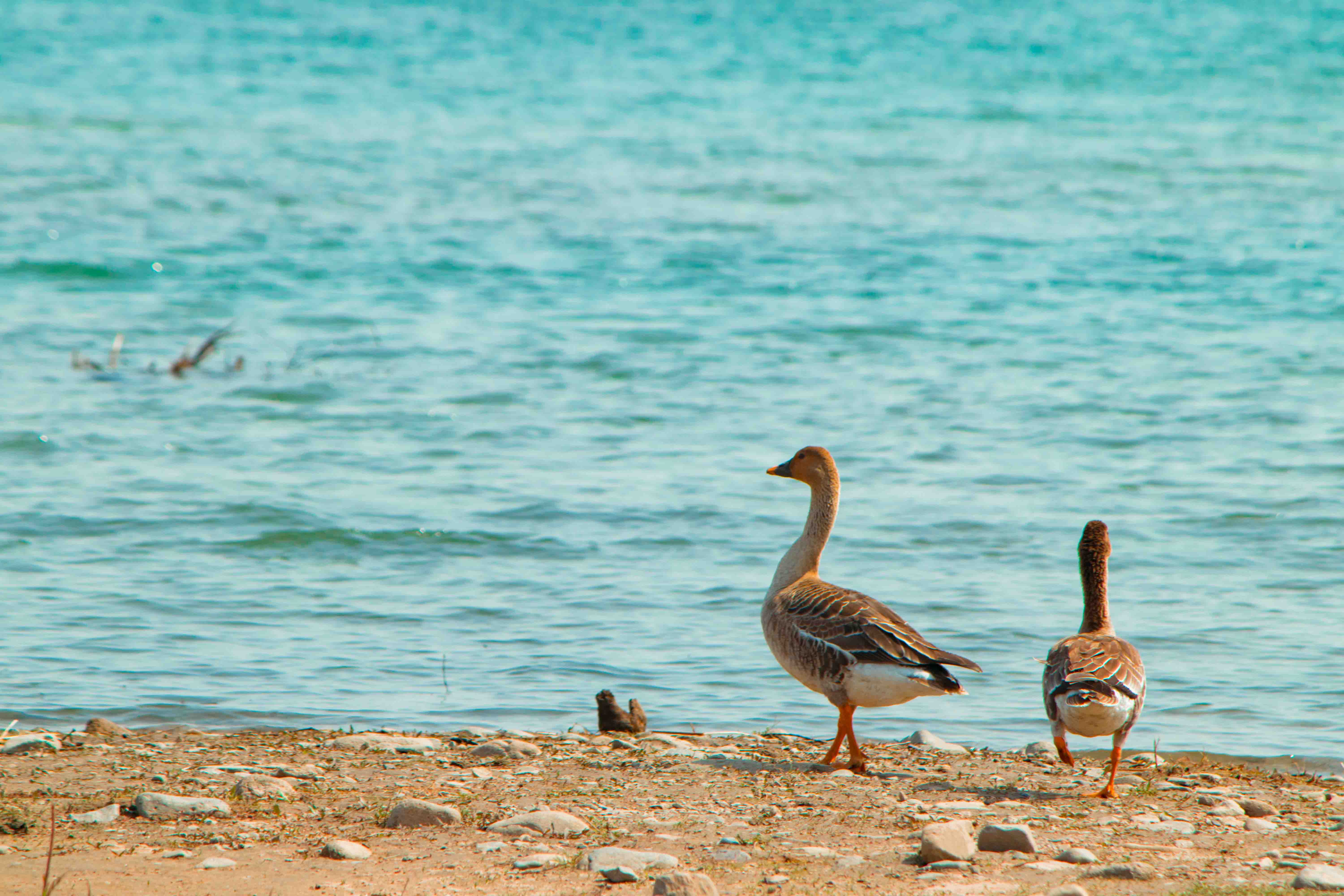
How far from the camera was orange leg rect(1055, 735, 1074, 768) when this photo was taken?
6.83 metres

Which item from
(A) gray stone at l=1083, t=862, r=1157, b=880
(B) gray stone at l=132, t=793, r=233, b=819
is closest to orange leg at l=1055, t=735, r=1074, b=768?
(A) gray stone at l=1083, t=862, r=1157, b=880

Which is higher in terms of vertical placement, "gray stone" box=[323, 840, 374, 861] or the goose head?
the goose head

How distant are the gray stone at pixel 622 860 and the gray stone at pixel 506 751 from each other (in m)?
1.67

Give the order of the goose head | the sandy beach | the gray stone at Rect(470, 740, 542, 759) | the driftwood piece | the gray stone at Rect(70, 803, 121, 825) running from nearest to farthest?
1. the sandy beach
2. the gray stone at Rect(70, 803, 121, 825)
3. the gray stone at Rect(470, 740, 542, 759)
4. the driftwood piece
5. the goose head

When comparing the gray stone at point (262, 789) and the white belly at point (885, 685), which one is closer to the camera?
the gray stone at point (262, 789)

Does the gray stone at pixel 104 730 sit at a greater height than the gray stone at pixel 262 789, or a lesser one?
lesser

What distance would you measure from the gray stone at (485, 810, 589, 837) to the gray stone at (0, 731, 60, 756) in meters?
2.45

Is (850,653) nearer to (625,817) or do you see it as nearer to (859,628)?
(859,628)

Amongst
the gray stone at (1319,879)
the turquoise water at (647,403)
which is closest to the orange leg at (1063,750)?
the turquoise water at (647,403)

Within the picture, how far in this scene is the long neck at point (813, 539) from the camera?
319 inches

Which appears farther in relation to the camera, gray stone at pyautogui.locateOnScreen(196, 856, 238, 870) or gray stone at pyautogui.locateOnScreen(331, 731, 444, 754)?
gray stone at pyautogui.locateOnScreen(331, 731, 444, 754)

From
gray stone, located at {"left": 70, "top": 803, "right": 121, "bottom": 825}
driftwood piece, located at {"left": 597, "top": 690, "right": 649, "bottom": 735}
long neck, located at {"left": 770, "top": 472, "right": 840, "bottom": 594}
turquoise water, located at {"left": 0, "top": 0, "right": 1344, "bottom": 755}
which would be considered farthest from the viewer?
turquoise water, located at {"left": 0, "top": 0, "right": 1344, "bottom": 755}

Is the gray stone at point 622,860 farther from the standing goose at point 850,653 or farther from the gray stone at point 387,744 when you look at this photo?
the gray stone at point 387,744

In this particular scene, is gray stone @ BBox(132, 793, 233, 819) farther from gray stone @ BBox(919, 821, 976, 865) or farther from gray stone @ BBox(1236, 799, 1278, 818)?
gray stone @ BBox(1236, 799, 1278, 818)
